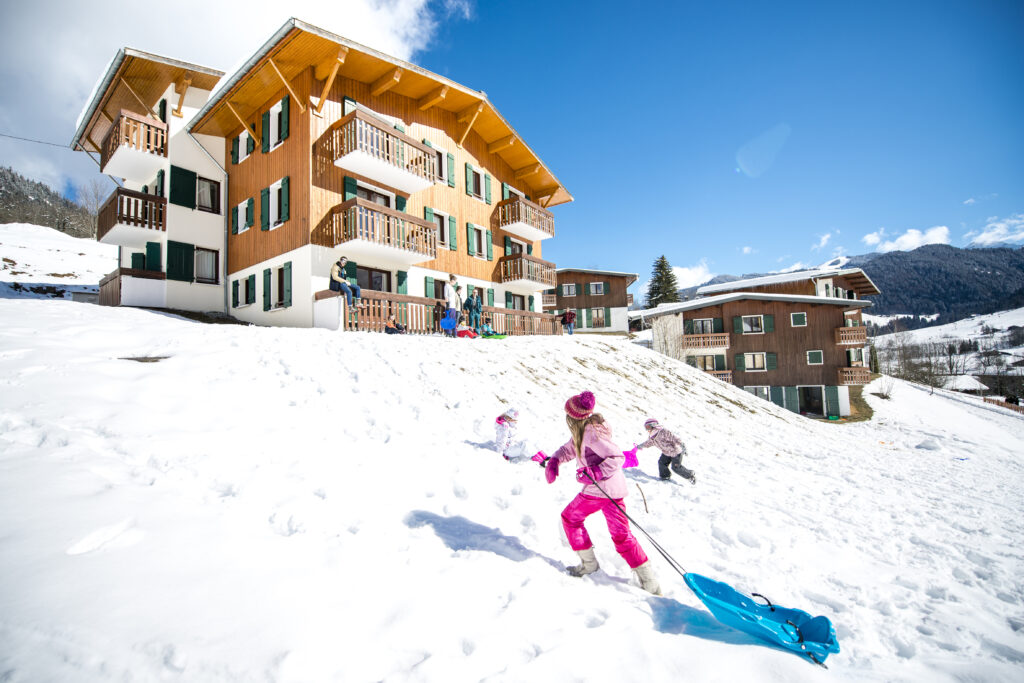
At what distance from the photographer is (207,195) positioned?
19.1 m

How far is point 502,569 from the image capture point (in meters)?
3.85

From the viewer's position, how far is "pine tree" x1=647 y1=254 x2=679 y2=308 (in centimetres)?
5869

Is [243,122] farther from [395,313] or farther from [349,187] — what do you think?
[395,313]

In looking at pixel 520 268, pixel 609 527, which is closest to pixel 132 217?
pixel 520 268

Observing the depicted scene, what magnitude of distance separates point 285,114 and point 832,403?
133ft

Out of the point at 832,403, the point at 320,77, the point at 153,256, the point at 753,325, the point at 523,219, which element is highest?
the point at 320,77

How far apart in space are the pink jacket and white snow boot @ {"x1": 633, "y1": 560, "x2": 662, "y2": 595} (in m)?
0.60

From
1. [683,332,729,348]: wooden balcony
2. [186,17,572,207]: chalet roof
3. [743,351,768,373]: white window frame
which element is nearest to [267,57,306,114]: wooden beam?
[186,17,572,207]: chalet roof

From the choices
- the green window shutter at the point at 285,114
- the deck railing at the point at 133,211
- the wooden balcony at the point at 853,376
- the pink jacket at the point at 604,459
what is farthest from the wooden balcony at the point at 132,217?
the wooden balcony at the point at 853,376

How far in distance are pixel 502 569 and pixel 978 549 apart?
600cm

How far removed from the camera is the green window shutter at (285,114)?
16484 millimetres

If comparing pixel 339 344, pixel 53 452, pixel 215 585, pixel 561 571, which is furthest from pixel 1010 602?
pixel 339 344

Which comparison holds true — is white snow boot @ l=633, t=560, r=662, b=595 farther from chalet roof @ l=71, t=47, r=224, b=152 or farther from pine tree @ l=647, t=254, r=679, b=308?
pine tree @ l=647, t=254, r=679, b=308

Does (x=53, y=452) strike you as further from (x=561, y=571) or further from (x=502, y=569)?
(x=561, y=571)
